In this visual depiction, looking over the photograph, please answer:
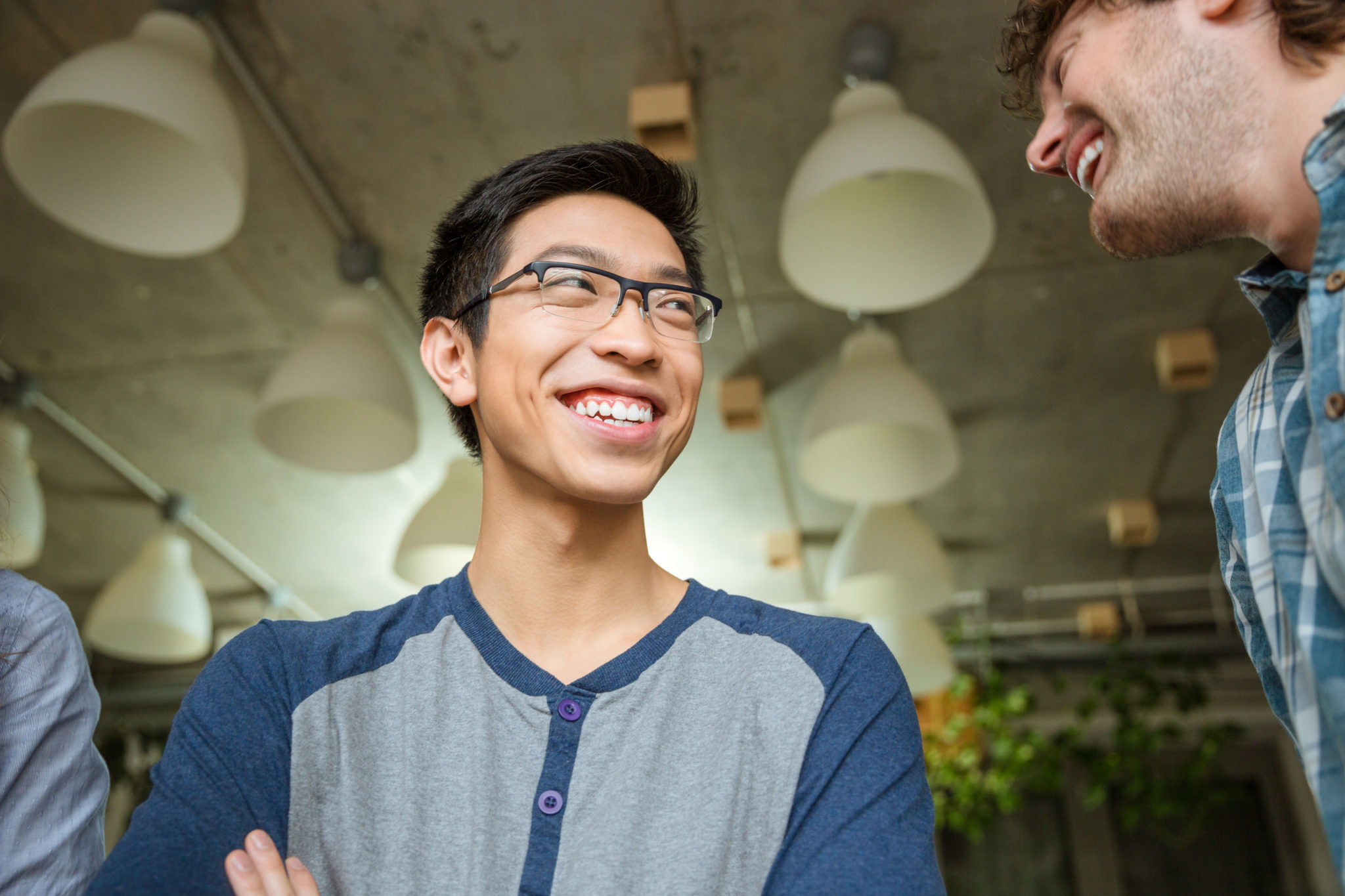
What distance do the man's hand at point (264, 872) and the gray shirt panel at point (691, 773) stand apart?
0.22 m

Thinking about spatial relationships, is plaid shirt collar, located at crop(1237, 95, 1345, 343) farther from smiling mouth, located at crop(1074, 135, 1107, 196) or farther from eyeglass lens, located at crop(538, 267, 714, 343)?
eyeglass lens, located at crop(538, 267, 714, 343)

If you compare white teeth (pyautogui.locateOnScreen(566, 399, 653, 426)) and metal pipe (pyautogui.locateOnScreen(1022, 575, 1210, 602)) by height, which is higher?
metal pipe (pyautogui.locateOnScreen(1022, 575, 1210, 602))

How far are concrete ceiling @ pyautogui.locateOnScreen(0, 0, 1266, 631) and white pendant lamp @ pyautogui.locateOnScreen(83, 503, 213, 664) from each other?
525 millimetres

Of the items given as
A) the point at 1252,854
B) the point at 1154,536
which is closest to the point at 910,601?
the point at 1154,536

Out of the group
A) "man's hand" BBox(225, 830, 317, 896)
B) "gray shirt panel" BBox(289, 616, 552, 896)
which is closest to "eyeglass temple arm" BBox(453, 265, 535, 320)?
"gray shirt panel" BBox(289, 616, 552, 896)

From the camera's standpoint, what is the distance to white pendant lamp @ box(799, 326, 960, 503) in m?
3.36

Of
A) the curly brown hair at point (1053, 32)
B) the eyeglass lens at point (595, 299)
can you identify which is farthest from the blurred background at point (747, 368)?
the eyeglass lens at point (595, 299)

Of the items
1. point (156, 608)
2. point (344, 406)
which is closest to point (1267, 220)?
point (344, 406)

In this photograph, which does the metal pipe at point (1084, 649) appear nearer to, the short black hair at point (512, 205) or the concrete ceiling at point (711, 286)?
the concrete ceiling at point (711, 286)

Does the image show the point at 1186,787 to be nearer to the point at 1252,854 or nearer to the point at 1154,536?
the point at 1252,854

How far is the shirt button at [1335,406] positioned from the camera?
3.08 feet

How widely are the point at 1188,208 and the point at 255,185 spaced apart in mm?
3133

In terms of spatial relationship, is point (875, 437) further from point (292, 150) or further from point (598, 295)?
point (598, 295)

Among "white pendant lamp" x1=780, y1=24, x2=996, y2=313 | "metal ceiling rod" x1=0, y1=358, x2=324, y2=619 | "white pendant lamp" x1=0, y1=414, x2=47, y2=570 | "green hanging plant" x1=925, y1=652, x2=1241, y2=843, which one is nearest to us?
"white pendant lamp" x1=780, y1=24, x2=996, y2=313
